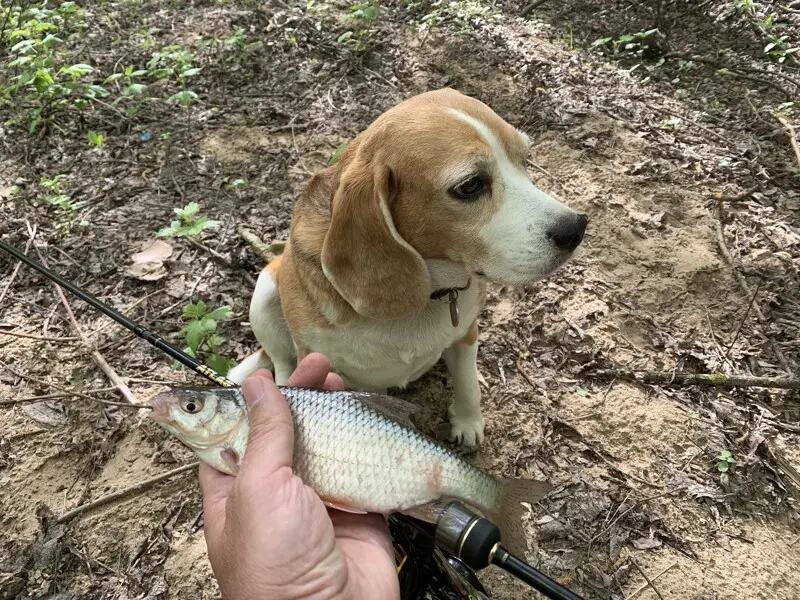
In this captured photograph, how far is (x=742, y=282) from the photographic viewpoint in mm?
3303

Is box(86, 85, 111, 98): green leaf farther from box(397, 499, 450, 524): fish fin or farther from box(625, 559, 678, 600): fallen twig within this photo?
box(625, 559, 678, 600): fallen twig

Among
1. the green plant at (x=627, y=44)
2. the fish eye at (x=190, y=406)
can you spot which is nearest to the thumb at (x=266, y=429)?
the fish eye at (x=190, y=406)

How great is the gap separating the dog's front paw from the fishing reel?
1029 millimetres

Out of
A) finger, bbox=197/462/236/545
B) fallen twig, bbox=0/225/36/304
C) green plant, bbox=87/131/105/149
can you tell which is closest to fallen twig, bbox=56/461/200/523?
finger, bbox=197/462/236/545

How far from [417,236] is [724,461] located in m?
1.90

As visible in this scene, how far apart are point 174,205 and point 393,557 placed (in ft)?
10.9

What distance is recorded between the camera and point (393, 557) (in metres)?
1.76

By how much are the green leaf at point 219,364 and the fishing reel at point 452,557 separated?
157 centimetres

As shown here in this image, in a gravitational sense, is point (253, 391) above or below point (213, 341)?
above

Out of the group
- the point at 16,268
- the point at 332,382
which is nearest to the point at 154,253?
the point at 16,268

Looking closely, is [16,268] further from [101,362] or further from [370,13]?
[370,13]

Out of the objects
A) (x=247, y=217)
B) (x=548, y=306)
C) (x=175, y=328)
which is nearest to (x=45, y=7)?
(x=247, y=217)

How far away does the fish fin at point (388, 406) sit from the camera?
177 cm

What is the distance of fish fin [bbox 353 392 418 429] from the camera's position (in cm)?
177
